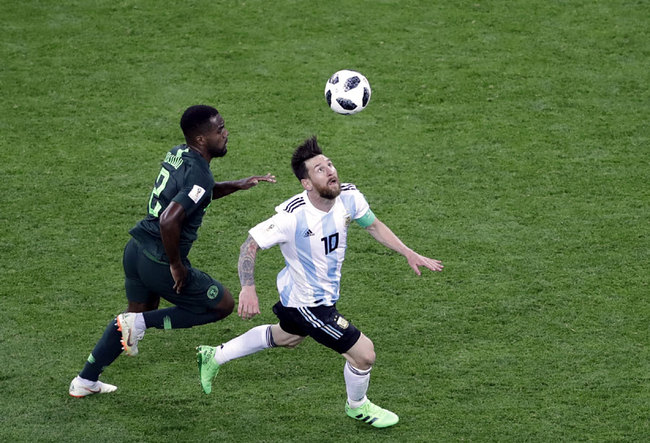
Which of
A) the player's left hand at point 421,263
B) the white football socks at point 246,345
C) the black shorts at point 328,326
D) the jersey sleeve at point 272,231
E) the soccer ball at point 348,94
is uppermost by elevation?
the soccer ball at point 348,94

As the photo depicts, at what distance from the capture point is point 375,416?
7.34 meters

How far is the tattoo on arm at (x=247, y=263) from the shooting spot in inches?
273

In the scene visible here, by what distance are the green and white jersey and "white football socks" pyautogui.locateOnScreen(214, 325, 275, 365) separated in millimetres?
785

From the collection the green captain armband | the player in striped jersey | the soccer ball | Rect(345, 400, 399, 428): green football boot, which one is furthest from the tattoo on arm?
the soccer ball

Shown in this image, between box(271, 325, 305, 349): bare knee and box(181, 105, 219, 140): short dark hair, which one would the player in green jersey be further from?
box(271, 325, 305, 349): bare knee

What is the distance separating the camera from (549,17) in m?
14.0

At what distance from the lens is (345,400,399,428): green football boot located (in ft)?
24.0

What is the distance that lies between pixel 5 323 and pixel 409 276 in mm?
3654

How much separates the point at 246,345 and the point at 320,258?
3.32 ft

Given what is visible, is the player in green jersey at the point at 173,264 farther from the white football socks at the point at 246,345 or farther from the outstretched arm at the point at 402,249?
the outstretched arm at the point at 402,249

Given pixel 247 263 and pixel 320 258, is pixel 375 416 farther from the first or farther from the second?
pixel 247 263

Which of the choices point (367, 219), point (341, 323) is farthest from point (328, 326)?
point (367, 219)

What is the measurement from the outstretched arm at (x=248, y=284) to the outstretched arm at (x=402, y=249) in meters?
0.97

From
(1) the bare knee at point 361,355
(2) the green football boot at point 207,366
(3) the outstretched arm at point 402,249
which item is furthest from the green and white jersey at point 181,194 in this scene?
(1) the bare knee at point 361,355
